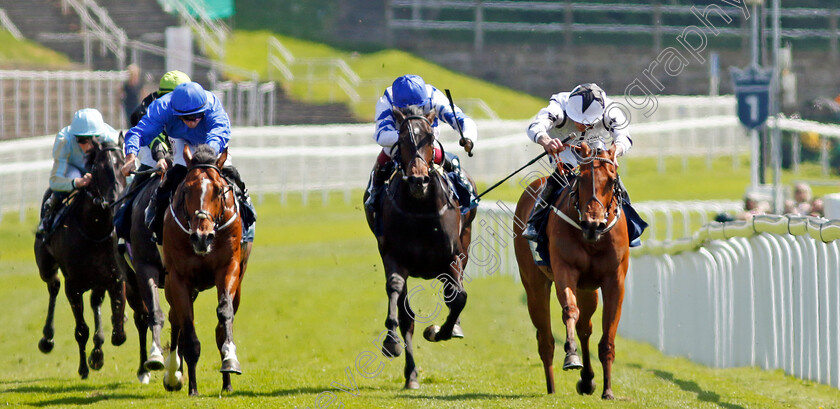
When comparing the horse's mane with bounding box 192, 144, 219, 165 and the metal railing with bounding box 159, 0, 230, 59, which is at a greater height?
the metal railing with bounding box 159, 0, 230, 59

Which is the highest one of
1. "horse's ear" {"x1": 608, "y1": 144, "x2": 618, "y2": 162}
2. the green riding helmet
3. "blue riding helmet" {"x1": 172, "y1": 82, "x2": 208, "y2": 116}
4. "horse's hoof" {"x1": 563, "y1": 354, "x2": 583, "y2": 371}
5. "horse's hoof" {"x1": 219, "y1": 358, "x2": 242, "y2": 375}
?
the green riding helmet

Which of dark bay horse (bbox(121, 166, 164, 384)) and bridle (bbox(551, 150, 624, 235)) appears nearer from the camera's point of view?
bridle (bbox(551, 150, 624, 235))

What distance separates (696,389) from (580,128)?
6.59ft

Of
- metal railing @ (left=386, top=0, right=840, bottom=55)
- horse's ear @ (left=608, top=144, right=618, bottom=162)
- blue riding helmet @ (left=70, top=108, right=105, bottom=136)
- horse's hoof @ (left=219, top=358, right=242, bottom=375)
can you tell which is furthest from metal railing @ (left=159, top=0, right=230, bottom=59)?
horse's ear @ (left=608, top=144, right=618, bottom=162)

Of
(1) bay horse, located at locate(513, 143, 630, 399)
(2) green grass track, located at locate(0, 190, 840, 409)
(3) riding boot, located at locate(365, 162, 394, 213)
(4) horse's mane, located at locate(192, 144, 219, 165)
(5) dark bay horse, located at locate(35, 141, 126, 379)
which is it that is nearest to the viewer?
(1) bay horse, located at locate(513, 143, 630, 399)

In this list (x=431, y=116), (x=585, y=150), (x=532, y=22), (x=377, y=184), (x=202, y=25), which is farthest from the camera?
(x=532, y=22)

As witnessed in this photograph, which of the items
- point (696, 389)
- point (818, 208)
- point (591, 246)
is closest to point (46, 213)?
point (591, 246)

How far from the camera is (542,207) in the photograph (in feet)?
28.5

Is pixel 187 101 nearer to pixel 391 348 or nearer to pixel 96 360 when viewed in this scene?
pixel 391 348

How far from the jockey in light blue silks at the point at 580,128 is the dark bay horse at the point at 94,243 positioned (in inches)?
127

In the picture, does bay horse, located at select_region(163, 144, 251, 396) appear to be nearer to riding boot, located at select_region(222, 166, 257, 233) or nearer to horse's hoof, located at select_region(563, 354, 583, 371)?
riding boot, located at select_region(222, 166, 257, 233)

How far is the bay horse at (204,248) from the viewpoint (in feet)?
26.6

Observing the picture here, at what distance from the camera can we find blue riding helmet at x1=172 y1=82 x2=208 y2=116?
28.3 feet

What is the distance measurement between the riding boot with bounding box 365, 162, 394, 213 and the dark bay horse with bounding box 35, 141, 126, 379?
1958 mm
